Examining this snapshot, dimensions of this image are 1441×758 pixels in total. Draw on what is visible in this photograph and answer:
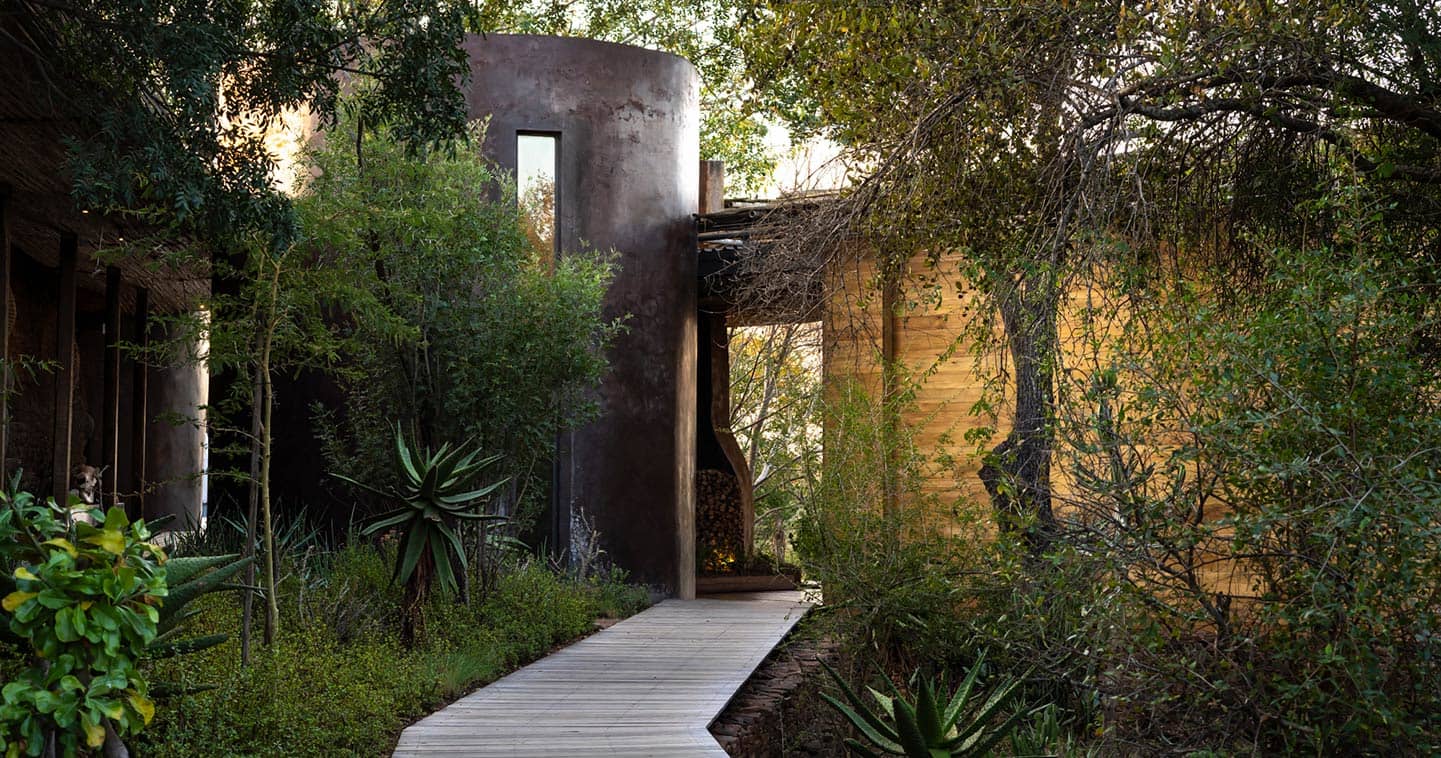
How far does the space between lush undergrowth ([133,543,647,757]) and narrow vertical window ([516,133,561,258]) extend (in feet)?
10.9

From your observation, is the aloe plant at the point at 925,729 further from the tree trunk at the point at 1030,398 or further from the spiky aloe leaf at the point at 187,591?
the spiky aloe leaf at the point at 187,591

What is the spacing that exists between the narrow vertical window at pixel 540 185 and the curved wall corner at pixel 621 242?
0.08 metres

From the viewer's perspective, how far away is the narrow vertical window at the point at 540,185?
40.9 ft

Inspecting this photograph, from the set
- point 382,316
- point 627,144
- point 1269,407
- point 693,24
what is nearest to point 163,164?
point 382,316

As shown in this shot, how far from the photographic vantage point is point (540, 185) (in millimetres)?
12562

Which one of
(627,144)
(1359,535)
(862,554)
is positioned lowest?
(862,554)

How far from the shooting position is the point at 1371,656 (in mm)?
5141

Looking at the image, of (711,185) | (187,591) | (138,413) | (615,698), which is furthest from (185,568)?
(711,185)

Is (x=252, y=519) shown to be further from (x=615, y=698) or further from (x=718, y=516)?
(x=718, y=516)

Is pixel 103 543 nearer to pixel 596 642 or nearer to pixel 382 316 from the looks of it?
pixel 382 316

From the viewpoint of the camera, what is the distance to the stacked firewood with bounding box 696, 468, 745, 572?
15.3 meters

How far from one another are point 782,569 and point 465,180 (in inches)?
323

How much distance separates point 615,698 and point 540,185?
6.74m

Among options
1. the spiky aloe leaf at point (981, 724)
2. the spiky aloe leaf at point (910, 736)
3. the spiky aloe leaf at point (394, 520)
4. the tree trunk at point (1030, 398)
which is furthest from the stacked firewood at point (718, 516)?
the spiky aloe leaf at point (910, 736)
